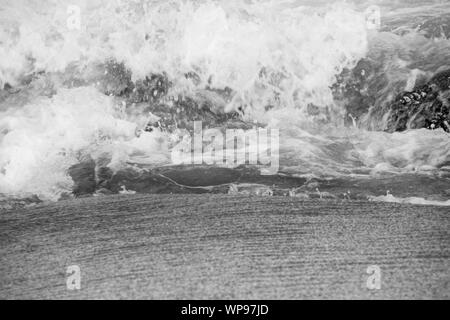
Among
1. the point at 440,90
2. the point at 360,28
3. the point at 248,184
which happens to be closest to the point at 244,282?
the point at 248,184

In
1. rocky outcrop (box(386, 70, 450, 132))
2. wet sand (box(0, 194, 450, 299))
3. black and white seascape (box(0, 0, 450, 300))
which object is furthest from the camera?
rocky outcrop (box(386, 70, 450, 132))

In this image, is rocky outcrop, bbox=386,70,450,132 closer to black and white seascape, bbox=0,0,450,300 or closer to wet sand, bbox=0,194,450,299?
black and white seascape, bbox=0,0,450,300

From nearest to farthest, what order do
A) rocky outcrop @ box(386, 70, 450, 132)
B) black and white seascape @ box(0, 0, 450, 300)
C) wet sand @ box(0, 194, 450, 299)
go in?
wet sand @ box(0, 194, 450, 299) → black and white seascape @ box(0, 0, 450, 300) → rocky outcrop @ box(386, 70, 450, 132)

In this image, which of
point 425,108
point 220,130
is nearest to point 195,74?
point 220,130

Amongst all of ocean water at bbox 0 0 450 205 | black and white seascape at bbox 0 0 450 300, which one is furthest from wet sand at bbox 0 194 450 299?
ocean water at bbox 0 0 450 205

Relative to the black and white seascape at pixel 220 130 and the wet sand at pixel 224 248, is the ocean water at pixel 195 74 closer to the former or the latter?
the black and white seascape at pixel 220 130

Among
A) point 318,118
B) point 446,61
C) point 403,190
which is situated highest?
point 446,61

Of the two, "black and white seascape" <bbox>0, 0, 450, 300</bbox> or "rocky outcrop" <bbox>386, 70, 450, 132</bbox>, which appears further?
"rocky outcrop" <bbox>386, 70, 450, 132</bbox>
